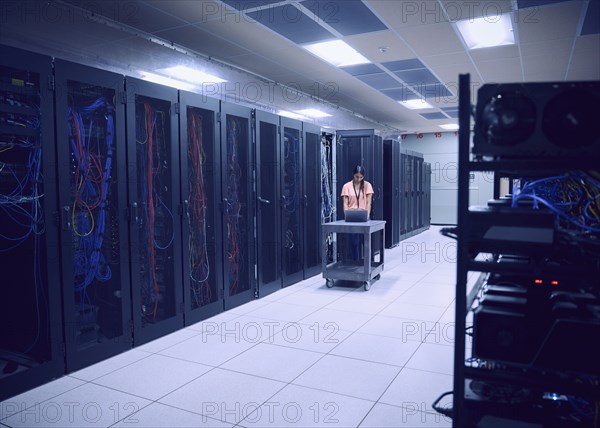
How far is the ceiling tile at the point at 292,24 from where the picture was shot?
365cm

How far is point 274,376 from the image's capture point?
2545mm

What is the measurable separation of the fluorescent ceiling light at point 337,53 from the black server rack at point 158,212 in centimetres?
202

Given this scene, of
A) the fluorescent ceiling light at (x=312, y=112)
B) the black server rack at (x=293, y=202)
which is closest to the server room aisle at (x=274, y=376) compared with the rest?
the black server rack at (x=293, y=202)

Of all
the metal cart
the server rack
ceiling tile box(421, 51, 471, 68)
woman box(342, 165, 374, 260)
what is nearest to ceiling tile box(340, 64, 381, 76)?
ceiling tile box(421, 51, 471, 68)

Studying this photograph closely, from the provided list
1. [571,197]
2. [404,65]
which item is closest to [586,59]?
[404,65]

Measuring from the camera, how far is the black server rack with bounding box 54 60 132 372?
2.54m

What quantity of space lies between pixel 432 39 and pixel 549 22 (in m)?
1.07

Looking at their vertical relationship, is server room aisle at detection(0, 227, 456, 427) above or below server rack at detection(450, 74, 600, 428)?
below

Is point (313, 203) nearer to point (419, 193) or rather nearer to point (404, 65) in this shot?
point (404, 65)

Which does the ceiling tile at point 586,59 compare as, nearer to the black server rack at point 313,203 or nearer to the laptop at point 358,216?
the laptop at point 358,216

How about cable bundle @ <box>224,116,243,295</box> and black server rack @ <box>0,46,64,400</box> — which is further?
cable bundle @ <box>224,116,243,295</box>

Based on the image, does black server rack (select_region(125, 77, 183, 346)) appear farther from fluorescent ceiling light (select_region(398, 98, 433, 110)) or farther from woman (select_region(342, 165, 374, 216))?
fluorescent ceiling light (select_region(398, 98, 433, 110))

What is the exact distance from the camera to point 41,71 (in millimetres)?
2373

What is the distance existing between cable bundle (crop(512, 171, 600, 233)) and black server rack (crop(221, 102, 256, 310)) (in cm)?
239
